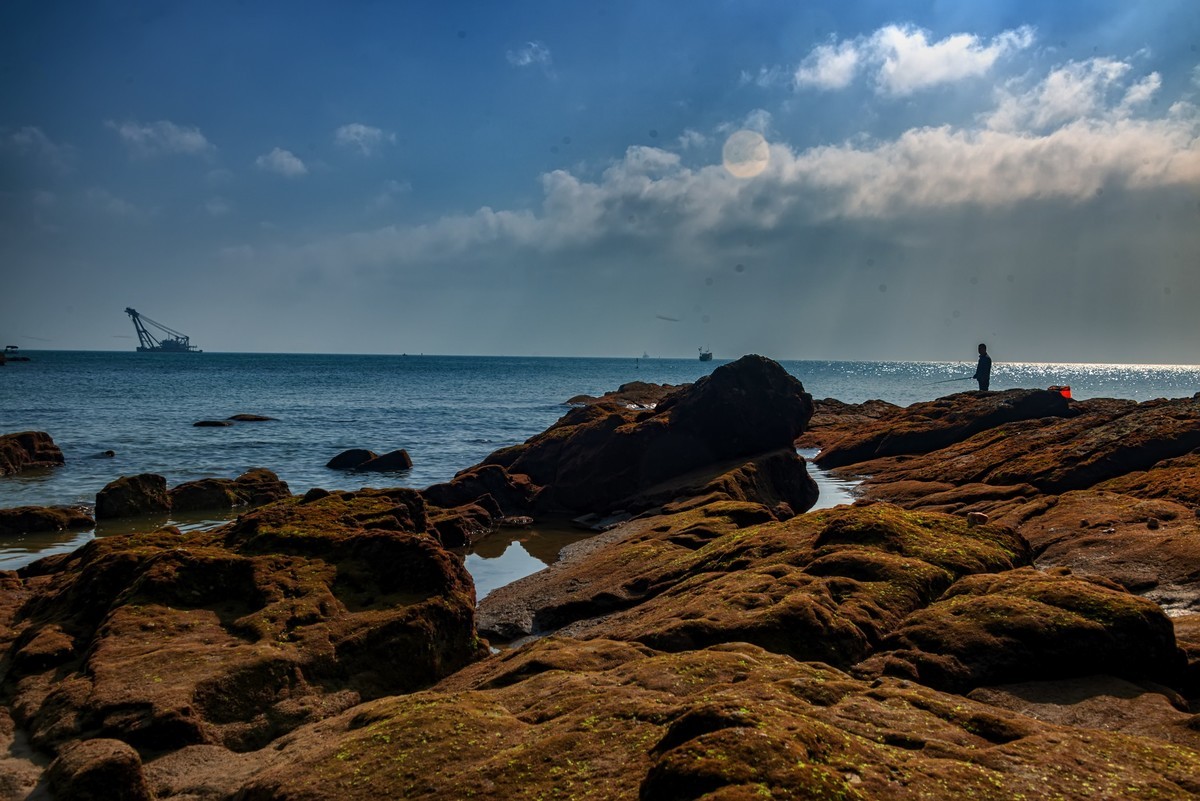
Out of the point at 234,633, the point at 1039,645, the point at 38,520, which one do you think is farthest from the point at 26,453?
the point at 1039,645

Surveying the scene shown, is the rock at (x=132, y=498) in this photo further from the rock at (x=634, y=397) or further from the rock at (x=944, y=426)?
the rock at (x=634, y=397)

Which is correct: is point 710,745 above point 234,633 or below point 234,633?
above

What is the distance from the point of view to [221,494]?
3008 cm

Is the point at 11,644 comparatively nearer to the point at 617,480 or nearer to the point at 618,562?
the point at 618,562

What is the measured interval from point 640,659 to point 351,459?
35.2m

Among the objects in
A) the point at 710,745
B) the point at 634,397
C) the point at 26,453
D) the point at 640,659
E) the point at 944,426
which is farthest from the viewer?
the point at 634,397

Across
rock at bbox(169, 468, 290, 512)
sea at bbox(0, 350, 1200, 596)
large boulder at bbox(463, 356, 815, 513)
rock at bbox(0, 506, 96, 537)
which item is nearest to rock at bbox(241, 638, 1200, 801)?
sea at bbox(0, 350, 1200, 596)

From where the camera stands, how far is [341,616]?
1154 cm

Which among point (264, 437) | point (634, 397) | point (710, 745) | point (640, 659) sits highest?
point (710, 745)

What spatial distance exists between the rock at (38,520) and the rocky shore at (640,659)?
31.2 feet

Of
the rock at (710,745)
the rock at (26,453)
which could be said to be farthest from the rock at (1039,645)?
the rock at (26,453)

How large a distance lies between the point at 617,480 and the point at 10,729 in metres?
21.4

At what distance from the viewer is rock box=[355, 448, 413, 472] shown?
40.0 meters

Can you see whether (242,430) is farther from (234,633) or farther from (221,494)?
(234,633)
